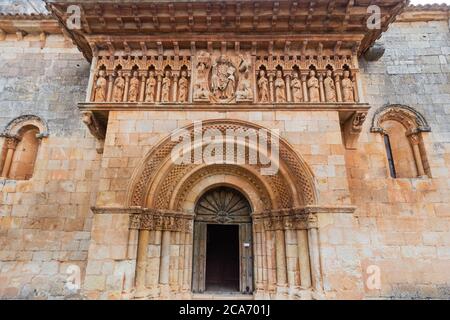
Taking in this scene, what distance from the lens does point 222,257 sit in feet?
22.6

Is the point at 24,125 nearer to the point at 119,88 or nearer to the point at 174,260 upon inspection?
the point at 119,88

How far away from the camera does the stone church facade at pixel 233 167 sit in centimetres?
516

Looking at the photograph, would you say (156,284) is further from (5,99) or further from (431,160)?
(431,160)

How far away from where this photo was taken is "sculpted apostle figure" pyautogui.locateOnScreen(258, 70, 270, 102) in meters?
5.75

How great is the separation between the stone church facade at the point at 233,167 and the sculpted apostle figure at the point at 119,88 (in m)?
0.02

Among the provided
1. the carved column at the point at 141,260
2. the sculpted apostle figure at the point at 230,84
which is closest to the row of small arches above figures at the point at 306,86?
the sculpted apostle figure at the point at 230,84

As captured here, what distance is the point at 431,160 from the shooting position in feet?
20.7

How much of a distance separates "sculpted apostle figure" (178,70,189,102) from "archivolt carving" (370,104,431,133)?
4474 mm

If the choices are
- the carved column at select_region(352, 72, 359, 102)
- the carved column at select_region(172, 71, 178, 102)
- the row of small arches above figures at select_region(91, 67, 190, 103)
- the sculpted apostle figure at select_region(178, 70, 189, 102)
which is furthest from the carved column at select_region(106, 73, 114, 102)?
the carved column at select_region(352, 72, 359, 102)

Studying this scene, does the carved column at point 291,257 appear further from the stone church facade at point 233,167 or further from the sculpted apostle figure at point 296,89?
the sculpted apostle figure at point 296,89

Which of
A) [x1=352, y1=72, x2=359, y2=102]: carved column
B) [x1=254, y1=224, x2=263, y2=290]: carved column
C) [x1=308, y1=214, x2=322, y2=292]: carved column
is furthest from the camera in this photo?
[x1=352, y1=72, x2=359, y2=102]: carved column

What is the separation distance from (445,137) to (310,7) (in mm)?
4466

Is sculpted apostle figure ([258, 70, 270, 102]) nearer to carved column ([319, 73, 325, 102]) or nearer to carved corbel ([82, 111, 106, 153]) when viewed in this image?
carved column ([319, 73, 325, 102])

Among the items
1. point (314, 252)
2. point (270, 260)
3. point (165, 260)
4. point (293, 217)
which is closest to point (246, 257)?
point (270, 260)
